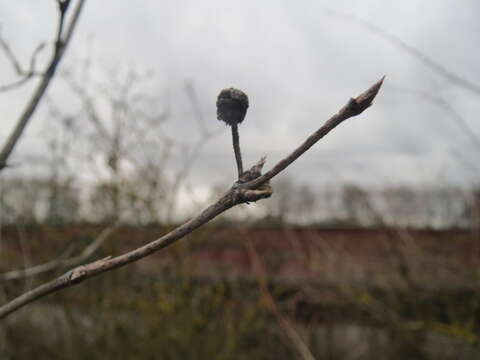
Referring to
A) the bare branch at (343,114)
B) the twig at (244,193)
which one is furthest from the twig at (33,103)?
the bare branch at (343,114)

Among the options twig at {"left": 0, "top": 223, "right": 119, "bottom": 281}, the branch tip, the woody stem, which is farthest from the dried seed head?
twig at {"left": 0, "top": 223, "right": 119, "bottom": 281}

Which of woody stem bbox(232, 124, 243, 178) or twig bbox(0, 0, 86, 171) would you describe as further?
twig bbox(0, 0, 86, 171)

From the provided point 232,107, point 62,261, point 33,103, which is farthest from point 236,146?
point 62,261

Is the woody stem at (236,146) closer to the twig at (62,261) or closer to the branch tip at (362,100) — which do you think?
the branch tip at (362,100)

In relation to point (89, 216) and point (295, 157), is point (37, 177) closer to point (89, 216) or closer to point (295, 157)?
point (89, 216)

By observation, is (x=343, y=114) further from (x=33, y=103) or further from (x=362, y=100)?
(x=33, y=103)

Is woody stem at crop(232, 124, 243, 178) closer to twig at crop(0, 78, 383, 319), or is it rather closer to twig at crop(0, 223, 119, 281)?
twig at crop(0, 78, 383, 319)

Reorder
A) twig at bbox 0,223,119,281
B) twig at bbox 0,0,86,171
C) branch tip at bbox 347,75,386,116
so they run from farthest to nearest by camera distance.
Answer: twig at bbox 0,223,119,281, twig at bbox 0,0,86,171, branch tip at bbox 347,75,386,116

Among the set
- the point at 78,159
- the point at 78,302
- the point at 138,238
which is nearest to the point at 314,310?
the point at 138,238

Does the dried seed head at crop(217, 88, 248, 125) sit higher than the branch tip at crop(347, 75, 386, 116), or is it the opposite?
the dried seed head at crop(217, 88, 248, 125)
